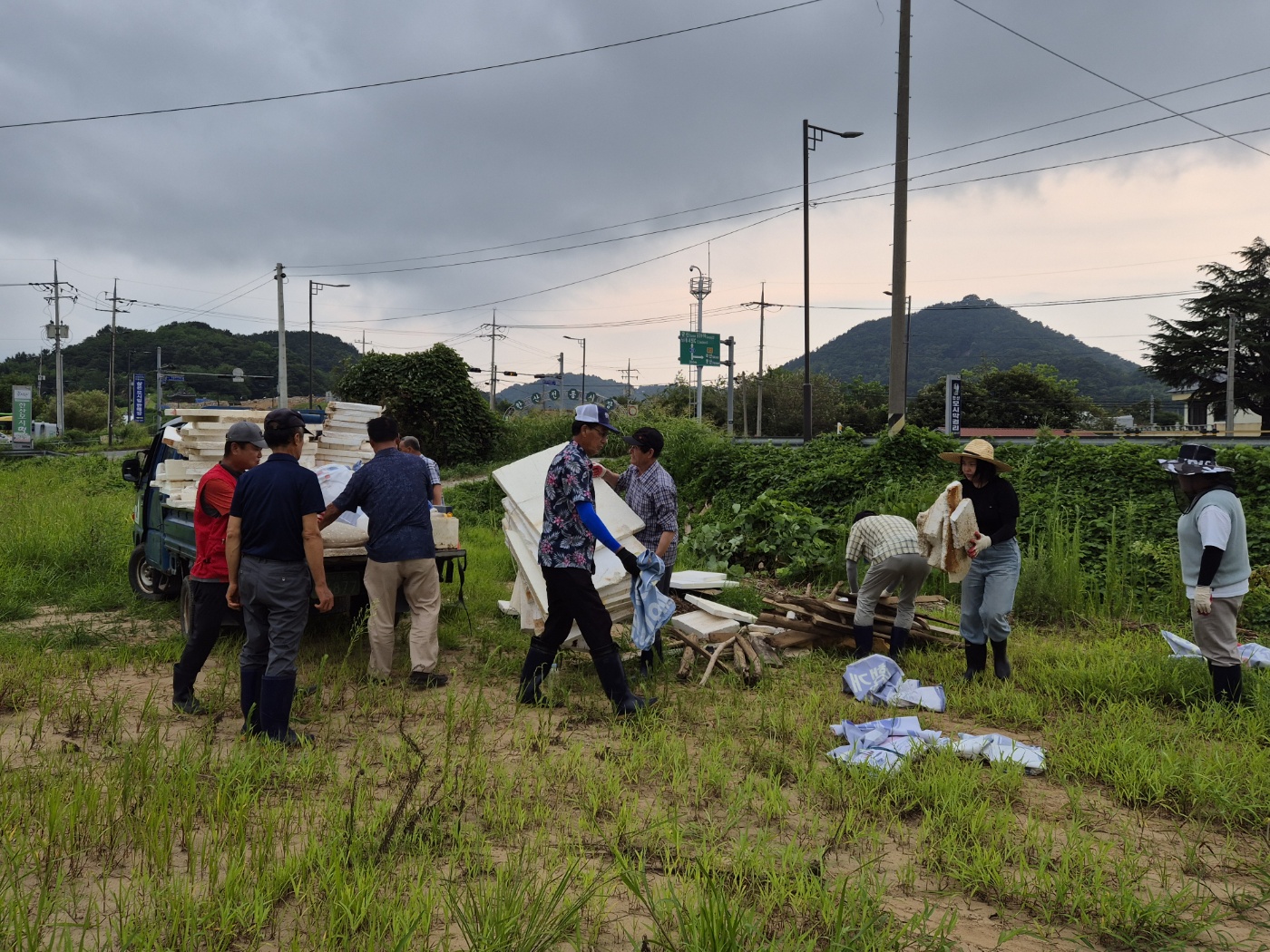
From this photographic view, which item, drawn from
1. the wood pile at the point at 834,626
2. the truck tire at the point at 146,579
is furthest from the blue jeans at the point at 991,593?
the truck tire at the point at 146,579

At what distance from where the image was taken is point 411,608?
6.03 m

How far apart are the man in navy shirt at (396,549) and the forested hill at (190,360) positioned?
3429 inches

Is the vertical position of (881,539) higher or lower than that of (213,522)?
lower

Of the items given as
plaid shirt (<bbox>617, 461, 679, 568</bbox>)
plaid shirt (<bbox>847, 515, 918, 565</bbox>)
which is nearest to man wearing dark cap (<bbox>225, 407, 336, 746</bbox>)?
plaid shirt (<bbox>617, 461, 679, 568</bbox>)

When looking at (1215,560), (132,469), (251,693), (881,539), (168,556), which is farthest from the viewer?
(132,469)

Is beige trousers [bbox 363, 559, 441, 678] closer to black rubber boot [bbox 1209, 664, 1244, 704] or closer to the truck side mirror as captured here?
the truck side mirror

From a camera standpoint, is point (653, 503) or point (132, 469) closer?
point (653, 503)

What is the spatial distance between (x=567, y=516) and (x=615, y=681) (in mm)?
1119

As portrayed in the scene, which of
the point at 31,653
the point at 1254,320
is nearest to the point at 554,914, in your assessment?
the point at 31,653

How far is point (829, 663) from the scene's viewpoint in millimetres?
7035

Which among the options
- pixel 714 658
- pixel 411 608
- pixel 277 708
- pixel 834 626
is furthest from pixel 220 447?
pixel 834 626

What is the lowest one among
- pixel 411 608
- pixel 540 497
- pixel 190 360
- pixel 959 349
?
pixel 411 608

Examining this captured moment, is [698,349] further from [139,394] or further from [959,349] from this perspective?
[959,349]

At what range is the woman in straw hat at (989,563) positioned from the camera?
6191 mm
